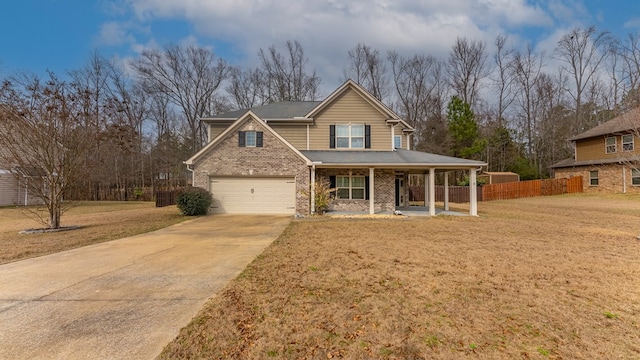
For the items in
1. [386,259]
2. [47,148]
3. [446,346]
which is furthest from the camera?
[47,148]

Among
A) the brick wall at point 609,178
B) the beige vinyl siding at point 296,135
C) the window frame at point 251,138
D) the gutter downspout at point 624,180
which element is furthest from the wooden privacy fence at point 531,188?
the window frame at point 251,138

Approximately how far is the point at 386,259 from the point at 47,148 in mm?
11856

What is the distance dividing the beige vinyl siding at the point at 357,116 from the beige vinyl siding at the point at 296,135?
3.59ft

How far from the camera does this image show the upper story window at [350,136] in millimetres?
16500

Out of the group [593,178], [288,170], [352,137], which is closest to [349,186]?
[352,137]

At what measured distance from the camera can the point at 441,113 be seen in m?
35.1

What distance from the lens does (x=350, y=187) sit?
51.2ft

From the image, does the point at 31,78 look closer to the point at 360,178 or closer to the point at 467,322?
the point at 360,178

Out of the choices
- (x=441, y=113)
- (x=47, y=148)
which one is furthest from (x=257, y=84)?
(x=47, y=148)

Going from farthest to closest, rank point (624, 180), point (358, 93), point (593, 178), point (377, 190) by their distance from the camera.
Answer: point (593, 178) → point (624, 180) → point (358, 93) → point (377, 190)

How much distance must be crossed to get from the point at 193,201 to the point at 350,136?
28.4ft

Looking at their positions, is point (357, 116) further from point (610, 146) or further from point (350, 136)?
point (610, 146)

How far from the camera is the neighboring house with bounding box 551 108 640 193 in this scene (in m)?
23.9

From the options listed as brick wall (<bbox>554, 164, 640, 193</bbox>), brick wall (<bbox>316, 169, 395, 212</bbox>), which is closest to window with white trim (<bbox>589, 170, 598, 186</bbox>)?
brick wall (<bbox>554, 164, 640, 193</bbox>)
